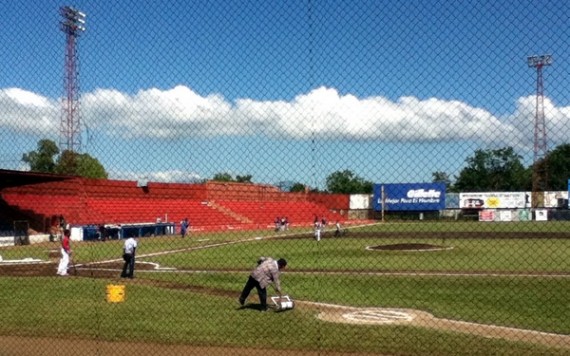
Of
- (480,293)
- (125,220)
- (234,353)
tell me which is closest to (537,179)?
(234,353)

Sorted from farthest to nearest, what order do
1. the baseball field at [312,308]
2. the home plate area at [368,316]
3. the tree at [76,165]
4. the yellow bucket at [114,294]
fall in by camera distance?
1. the yellow bucket at [114,294]
2. the home plate area at [368,316]
3. the tree at [76,165]
4. the baseball field at [312,308]

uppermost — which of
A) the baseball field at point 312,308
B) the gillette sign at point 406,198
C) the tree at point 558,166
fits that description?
the tree at point 558,166

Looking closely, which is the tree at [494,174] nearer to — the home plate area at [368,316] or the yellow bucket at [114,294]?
the home plate area at [368,316]

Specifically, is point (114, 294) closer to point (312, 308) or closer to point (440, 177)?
point (312, 308)

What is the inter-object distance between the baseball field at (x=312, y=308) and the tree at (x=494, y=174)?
3028mm

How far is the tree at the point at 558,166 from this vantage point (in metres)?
7.56

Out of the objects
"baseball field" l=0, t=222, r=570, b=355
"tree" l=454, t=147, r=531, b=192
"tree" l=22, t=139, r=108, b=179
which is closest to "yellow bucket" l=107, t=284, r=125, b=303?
"baseball field" l=0, t=222, r=570, b=355

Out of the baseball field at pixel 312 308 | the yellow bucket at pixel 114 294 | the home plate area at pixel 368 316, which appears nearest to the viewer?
the baseball field at pixel 312 308

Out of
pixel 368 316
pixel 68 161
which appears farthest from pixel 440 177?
pixel 68 161

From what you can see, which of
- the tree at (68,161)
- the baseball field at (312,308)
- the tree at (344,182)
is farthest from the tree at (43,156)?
the tree at (344,182)

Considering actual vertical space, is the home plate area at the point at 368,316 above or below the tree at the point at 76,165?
below

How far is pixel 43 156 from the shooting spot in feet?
49.7

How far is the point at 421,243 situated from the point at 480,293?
66.1ft

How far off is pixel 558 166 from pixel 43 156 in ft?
38.7
